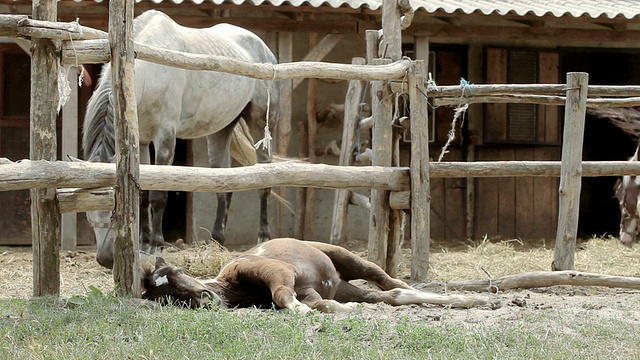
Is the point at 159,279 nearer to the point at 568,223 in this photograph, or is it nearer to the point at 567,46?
the point at 568,223

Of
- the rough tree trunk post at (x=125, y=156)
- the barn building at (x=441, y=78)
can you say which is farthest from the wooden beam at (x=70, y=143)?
the rough tree trunk post at (x=125, y=156)

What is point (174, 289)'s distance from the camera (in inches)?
204

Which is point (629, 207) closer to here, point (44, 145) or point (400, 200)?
point (400, 200)

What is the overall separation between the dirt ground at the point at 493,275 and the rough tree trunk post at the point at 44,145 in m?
0.29

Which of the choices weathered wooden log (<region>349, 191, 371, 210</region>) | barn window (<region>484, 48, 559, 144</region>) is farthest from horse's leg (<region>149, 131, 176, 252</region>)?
barn window (<region>484, 48, 559, 144</region>)

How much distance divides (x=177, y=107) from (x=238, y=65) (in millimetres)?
2547

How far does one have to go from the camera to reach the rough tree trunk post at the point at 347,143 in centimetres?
931

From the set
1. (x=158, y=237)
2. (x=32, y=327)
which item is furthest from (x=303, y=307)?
(x=158, y=237)

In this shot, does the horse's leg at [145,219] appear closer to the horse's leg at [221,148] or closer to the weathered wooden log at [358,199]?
the horse's leg at [221,148]

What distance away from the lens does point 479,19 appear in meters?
10.9

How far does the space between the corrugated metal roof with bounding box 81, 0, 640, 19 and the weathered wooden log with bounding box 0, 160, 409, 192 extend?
127 inches

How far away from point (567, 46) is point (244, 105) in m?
4.90

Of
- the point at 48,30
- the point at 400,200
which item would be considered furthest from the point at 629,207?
the point at 48,30

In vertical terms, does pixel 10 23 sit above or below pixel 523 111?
above
